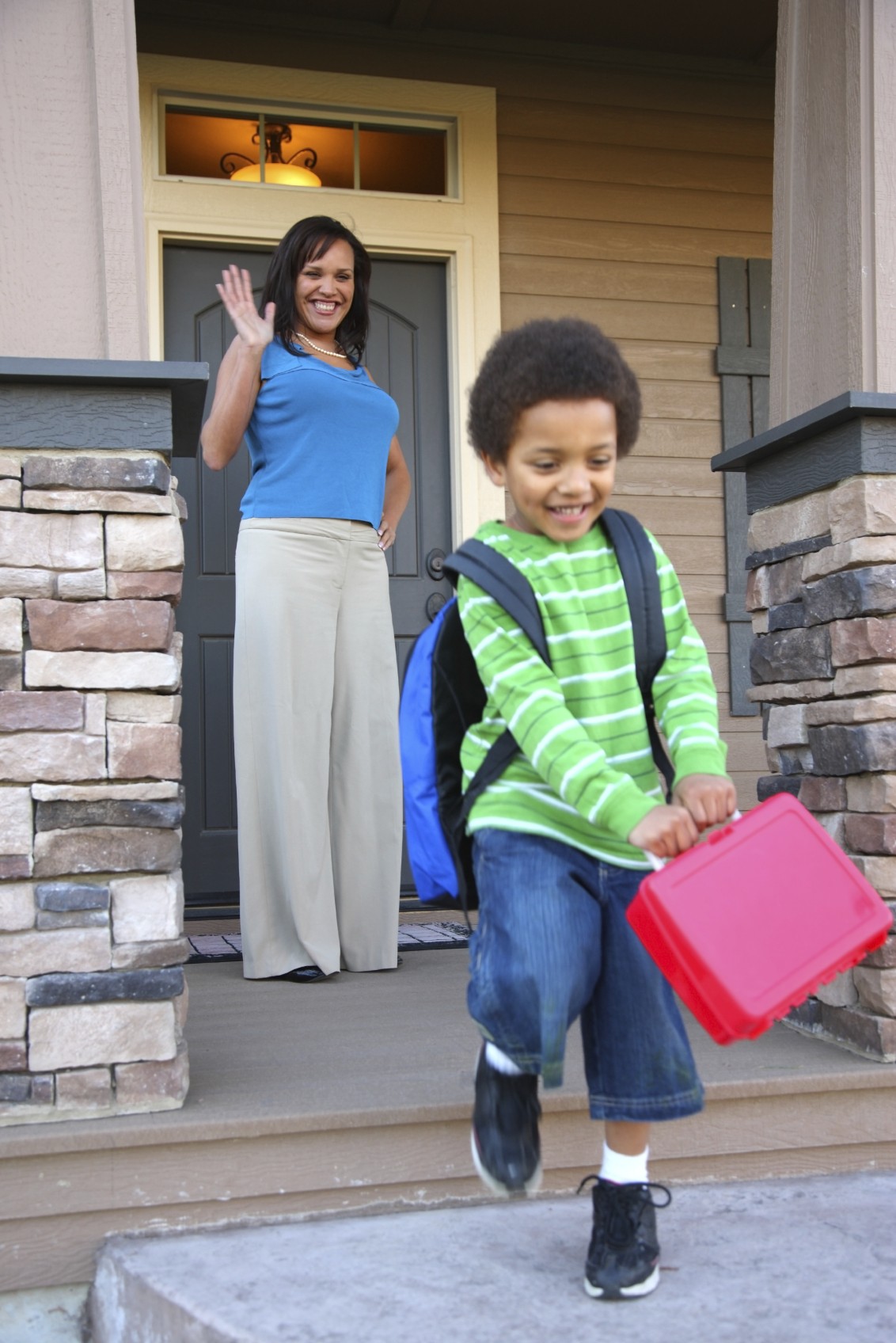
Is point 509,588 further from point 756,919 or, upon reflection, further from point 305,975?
point 305,975

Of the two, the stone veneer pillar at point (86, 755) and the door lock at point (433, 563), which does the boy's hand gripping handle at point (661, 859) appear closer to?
the stone veneer pillar at point (86, 755)

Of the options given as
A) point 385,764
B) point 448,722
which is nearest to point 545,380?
point 448,722

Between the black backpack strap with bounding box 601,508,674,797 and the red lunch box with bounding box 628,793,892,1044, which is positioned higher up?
the black backpack strap with bounding box 601,508,674,797

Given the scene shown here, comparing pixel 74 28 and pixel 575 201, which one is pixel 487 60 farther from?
pixel 74 28

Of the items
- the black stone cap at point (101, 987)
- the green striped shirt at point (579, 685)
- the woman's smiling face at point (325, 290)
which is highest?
the woman's smiling face at point (325, 290)

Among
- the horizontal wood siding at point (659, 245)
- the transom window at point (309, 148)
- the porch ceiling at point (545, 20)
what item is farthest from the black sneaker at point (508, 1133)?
the porch ceiling at point (545, 20)

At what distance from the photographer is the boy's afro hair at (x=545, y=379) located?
185cm

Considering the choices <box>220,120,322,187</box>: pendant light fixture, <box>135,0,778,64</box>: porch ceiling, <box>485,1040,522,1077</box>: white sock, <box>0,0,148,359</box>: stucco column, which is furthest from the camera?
<box>220,120,322,187</box>: pendant light fixture

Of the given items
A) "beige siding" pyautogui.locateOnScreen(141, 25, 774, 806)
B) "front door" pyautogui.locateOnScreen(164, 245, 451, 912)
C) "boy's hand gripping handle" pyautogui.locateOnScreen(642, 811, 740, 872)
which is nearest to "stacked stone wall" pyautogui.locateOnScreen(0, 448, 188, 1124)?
"boy's hand gripping handle" pyautogui.locateOnScreen(642, 811, 740, 872)

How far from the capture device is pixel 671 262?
4652mm

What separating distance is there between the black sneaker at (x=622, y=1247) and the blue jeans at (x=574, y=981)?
11 centimetres

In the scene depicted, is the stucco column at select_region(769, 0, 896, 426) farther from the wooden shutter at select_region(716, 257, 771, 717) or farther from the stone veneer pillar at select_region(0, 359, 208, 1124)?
the wooden shutter at select_region(716, 257, 771, 717)

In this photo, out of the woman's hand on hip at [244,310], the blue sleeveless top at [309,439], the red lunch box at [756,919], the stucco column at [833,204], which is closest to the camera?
the red lunch box at [756,919]

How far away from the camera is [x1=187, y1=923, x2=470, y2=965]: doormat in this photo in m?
3.79
